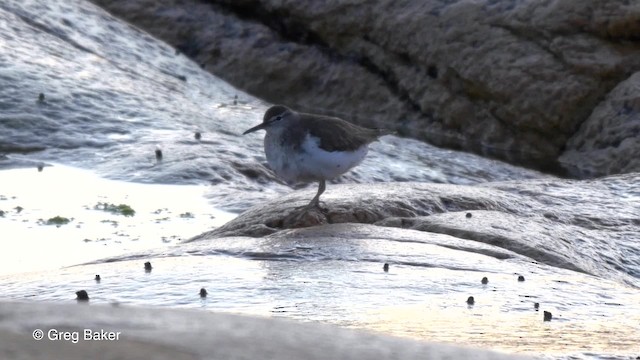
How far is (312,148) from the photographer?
862 cm

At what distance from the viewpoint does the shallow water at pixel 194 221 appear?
18.4 feet

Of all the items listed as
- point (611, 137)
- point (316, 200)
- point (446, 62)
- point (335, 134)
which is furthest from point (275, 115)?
point (446, 62)

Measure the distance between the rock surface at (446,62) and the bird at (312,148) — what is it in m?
5.22

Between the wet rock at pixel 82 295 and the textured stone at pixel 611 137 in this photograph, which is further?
the textured stone at pixel 611 137

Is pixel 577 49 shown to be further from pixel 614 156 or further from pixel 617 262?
pixel 617 262

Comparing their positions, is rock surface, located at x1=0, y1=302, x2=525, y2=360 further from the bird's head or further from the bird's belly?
the bird's head

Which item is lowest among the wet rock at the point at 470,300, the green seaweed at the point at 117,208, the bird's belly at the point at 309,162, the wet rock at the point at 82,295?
the wet rock at the point at 82,295

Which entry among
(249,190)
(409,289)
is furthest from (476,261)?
(249,190)

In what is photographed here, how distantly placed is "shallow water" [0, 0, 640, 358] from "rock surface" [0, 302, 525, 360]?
1183mm

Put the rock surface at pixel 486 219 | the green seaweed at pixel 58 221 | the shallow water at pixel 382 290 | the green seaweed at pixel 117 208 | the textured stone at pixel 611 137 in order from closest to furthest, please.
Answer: the shallow water at pixel 382 290
the rock surface at pixel 486 219
the green seaweed at pixel 58 221
the green seaweed at pixel 117 208
the textured stone at pixel 611 137

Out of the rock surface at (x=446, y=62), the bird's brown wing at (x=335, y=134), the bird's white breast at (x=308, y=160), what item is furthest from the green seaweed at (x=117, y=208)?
the rock surface at (x=446, y=62)

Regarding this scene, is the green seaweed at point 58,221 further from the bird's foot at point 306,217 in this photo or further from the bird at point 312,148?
the bird's foot at point 306,217

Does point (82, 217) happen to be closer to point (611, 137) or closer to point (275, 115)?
point (275, 115)

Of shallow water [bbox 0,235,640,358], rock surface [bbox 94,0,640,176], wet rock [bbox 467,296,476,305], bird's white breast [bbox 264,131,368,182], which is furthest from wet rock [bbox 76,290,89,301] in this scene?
rock surface [bbox 94,0,640,176]
